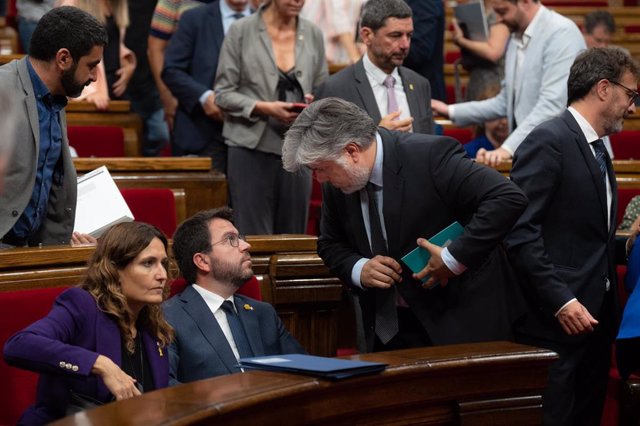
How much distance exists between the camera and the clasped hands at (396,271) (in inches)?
101

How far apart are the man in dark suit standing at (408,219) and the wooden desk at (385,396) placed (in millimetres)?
288

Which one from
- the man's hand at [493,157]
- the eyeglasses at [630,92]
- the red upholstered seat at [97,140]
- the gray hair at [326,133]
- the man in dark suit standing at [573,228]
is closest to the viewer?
the gray hair at [326,133]

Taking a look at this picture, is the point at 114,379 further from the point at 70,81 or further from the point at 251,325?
the point at 70,81

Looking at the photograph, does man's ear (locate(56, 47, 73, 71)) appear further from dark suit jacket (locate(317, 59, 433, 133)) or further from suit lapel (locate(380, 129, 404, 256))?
dark suit jacket (locate(317, 59, 433, 133))

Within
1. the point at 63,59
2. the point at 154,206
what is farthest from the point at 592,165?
the point at 154,206

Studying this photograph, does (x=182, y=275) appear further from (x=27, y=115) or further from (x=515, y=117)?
(x=515, y=117)

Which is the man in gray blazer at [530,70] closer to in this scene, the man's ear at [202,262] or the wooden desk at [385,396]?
the man's ear at [202,262]

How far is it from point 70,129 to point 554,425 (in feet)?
8.33

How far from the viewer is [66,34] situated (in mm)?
2723

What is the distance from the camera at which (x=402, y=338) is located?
2.74m

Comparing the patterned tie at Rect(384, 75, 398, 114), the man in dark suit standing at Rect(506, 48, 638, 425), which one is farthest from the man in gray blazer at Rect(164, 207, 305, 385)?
the patterned tie at Rect(384, 75, 398, 114)

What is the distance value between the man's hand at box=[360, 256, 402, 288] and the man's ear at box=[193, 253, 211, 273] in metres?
0.44

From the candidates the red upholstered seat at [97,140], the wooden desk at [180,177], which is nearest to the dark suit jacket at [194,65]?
the red upholstered seat at [97,140]

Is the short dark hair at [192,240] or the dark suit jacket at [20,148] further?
the short dark hair at [192,240]
